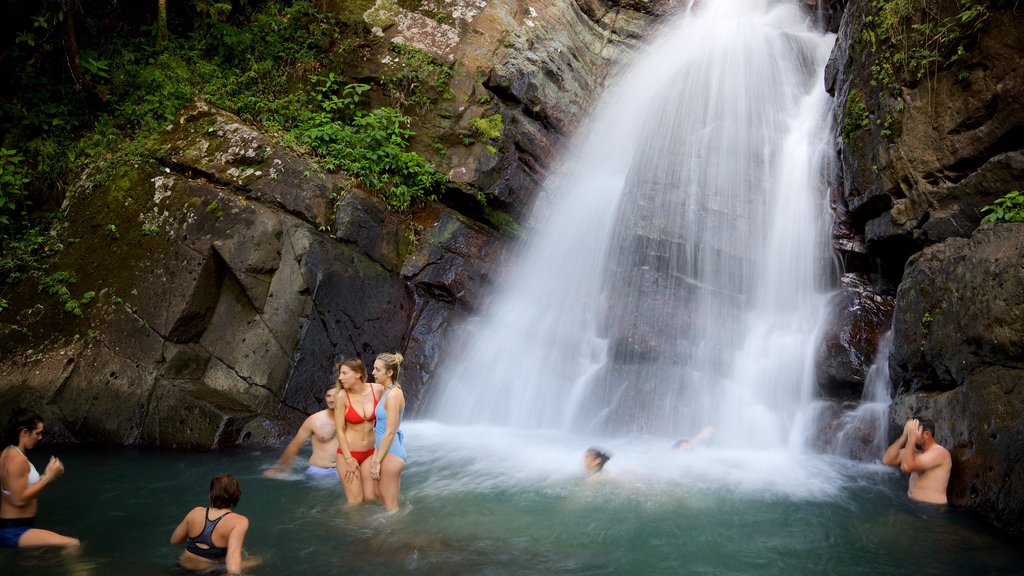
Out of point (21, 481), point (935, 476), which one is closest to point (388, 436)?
point (21, 481)

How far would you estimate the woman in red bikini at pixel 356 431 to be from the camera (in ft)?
20.1

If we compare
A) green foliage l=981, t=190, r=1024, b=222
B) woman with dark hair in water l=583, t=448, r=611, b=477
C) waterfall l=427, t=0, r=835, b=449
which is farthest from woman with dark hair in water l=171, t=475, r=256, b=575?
green foliage l=981, t=190, r=1024, b=222

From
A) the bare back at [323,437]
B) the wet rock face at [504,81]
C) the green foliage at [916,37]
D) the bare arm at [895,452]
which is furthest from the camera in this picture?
the wet rock face at [504,81]

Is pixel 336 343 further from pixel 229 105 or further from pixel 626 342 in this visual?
pixel 229 105

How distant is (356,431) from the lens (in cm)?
617

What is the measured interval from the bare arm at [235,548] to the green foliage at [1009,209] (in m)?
8.40

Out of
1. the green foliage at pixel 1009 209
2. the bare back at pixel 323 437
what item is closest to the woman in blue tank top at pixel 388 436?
the bare back at pixel 323 437

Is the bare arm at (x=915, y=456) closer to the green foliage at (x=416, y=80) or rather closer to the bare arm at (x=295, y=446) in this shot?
the bare arm at (x=295, y=446)

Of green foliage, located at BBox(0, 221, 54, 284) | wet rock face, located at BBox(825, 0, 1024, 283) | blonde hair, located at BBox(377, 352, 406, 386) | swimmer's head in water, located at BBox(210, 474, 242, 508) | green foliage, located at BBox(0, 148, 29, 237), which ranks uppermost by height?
wet rock face, located at BBox(825, 0, 1024, 283)

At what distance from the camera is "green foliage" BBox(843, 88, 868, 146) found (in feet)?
33.2

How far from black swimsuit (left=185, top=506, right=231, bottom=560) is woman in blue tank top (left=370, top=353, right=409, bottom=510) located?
5.11ft

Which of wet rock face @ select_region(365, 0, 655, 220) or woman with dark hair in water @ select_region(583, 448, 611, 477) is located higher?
wet rock face @ select_region(365, 0, 655, 220)

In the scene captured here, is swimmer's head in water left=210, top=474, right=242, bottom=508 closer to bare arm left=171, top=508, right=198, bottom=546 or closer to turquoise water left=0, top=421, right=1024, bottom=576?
bare arm left=171, top=508, right=198, bottom=546

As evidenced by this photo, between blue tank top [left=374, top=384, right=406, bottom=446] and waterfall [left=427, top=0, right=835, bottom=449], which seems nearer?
blue tank top [left=374, top=384, right=406, bottom=446]
